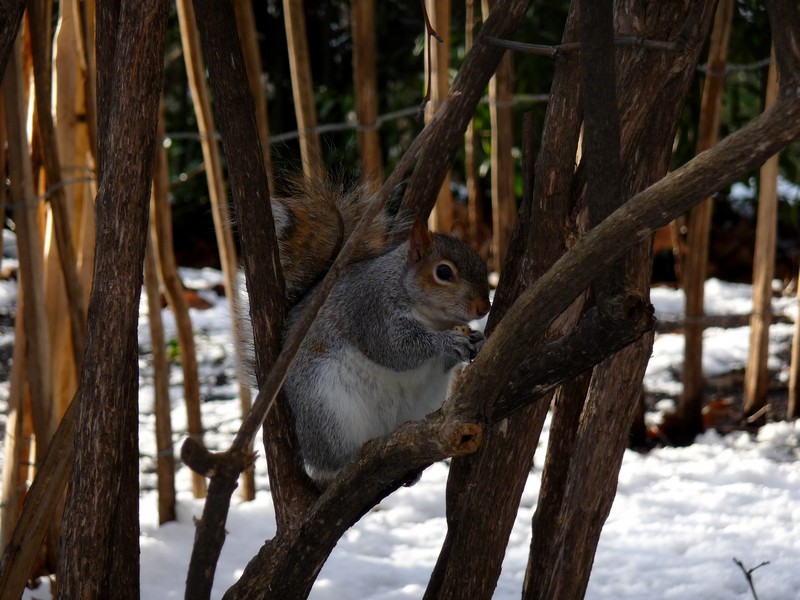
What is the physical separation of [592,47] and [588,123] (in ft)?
0.22

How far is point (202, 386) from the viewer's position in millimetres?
3289

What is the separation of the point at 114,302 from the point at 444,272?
57 cm

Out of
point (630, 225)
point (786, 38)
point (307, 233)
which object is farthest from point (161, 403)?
point (786, 38)

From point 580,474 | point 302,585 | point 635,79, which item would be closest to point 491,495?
point 580,474

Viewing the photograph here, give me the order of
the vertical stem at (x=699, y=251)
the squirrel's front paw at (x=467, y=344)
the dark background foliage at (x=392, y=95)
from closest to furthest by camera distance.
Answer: the squirrel's front paw at (x=467, y=344), the vertical stem at (x=699, y=251), the dark background foliage at (x=392, y=95)

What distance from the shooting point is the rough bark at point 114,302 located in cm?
111

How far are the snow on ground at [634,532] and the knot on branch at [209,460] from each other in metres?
0.97

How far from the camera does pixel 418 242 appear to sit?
1.53 metres

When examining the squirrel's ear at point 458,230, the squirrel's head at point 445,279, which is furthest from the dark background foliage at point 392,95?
the squirrel's head at point 445,279

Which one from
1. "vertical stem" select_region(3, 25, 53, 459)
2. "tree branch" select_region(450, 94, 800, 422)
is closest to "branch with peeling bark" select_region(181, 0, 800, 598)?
"tree branch" select_region(450, 94, 800, 422)

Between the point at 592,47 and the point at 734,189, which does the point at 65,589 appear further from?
the point at 734,189

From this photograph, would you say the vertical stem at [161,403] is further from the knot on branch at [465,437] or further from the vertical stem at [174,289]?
the knot on branch at [465,437]

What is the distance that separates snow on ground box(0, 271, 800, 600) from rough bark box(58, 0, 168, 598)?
67cm

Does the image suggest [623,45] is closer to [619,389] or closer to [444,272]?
[619,389]
